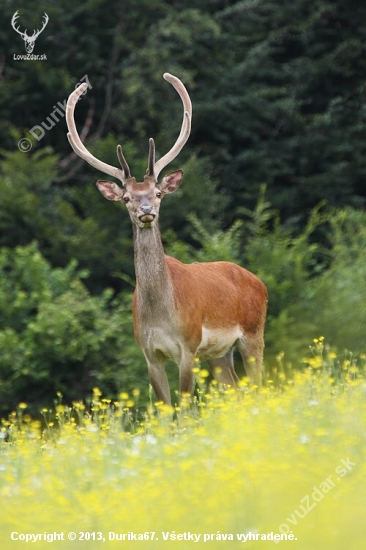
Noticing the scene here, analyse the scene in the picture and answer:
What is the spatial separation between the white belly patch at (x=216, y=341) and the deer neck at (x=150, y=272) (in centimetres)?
61

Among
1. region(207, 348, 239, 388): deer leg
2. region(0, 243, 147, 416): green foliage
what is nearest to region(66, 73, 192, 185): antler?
region(207, 348, 239, 388): deer leg

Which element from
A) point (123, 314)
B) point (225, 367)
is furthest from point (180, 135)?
point (123, 314)

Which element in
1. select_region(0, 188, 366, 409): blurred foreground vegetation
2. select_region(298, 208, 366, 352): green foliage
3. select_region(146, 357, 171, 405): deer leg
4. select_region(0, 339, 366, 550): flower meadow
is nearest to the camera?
select_region(0, 339, 366, 550): flower meadow

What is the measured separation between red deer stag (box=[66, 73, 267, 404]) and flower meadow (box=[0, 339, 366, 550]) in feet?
6.16

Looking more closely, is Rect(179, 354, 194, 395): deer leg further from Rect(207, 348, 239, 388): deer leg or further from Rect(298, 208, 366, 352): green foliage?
Rect(298, 208, 366, 352): green foliage

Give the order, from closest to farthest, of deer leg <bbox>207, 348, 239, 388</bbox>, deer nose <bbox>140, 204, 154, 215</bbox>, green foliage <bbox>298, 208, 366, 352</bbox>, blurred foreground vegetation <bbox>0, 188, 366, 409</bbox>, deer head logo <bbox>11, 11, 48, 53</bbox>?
deer nose <bbox>140, 204, 154, 215</bbox> → deer leg <bbox>207, 348, 239, 388</bbox> → green foliage <bbox>298, 208, 366, 352</bbox> → blurred foreground vegetation <bbox>0, 188, 366, 409</bbox> → deer head logo <bbox>11, 11, 48, 53</bbox>

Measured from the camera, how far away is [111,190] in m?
9.10

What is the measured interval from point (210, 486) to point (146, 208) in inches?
128

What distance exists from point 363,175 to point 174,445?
17091 millimetres

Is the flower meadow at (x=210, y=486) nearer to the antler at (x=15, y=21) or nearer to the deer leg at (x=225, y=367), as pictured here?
the deer leg at (x=225, y=367)

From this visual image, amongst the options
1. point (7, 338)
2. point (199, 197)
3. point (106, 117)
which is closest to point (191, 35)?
point (106, 117)

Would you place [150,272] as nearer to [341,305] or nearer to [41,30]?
[341,305]

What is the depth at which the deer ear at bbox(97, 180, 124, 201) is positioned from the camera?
891cm

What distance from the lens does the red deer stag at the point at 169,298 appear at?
8.55 metres
